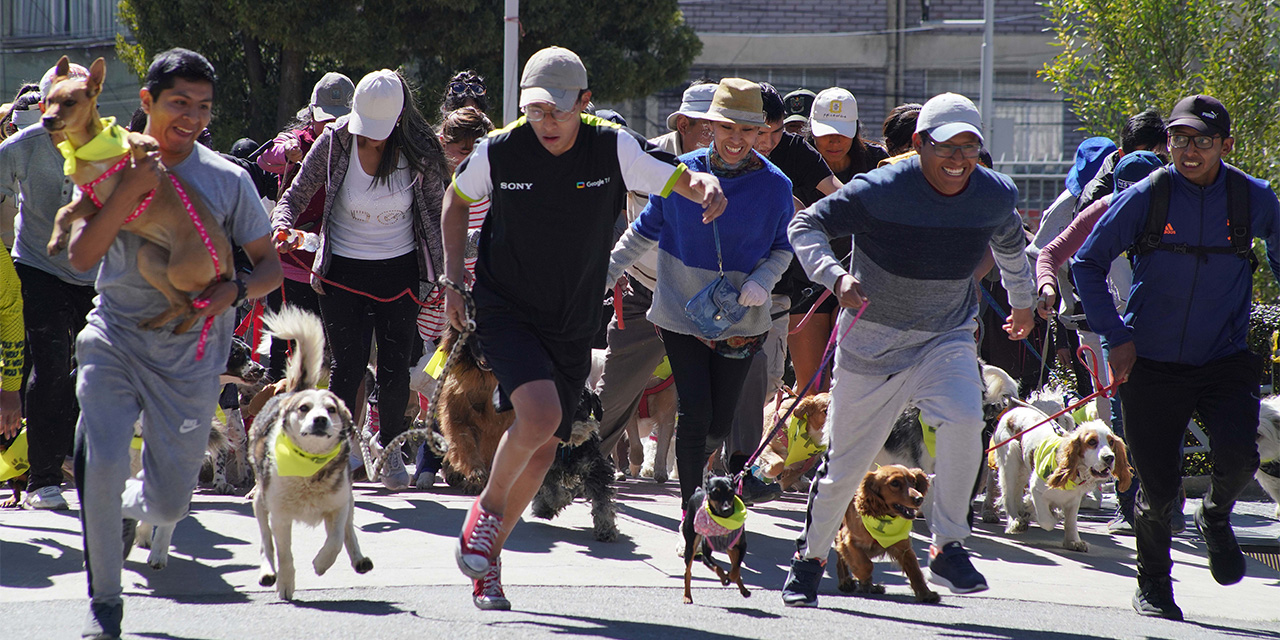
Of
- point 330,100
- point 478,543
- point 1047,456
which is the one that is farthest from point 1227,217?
point 330,100

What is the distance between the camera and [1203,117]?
5.25 metres

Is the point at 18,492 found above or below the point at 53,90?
below

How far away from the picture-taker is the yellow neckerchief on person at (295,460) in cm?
500

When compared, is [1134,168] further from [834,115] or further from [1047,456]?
[834,115]

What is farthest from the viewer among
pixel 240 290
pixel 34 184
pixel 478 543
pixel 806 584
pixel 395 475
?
pixel 395 475

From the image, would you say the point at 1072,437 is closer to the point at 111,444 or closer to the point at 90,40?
the point at 111,444

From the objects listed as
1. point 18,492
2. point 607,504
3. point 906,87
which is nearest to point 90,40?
point 906,87

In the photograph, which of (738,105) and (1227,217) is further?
(738,105)

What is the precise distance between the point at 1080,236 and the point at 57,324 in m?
4.86

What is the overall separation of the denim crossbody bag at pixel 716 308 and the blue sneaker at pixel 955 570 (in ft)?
4.11

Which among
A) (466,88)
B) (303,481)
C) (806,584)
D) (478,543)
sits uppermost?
(466,88)

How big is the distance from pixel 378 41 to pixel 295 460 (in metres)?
16.1

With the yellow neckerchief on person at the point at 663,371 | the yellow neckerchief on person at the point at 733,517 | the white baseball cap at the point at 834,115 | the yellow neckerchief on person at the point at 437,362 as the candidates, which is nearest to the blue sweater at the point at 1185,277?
the yellow neckerchief on person at the point at 733,517

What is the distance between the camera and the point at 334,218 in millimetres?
6848
